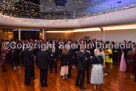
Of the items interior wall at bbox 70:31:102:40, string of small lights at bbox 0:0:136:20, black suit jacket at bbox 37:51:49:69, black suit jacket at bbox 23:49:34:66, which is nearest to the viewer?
black suit jacket at bbox 37:51:49:69

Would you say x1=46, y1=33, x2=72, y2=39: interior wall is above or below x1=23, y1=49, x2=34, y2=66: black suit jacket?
above

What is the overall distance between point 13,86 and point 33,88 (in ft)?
2.94

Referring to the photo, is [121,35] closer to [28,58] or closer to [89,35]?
[89,35]

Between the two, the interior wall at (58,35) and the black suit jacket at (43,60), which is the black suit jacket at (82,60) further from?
the interior wall at (58,35)

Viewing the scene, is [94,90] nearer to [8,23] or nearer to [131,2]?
[131,2]

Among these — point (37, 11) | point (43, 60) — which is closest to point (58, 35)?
point (37, 11)

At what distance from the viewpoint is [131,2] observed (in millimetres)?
9688

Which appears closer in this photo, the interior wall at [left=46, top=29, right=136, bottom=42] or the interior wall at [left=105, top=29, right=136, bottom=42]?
the interior wall at [left=105, top=29, right=136, bottom=42]

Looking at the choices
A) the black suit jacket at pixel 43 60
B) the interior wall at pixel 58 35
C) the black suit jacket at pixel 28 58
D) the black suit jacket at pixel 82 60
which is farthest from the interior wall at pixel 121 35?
the black suit jacket at pixel 28 58

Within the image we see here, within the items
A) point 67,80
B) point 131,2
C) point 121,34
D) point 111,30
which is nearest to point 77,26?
point 111,30

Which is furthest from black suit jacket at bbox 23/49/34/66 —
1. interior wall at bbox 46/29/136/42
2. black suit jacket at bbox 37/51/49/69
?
interior wall at bbox 46/29/136/42

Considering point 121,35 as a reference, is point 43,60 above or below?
below

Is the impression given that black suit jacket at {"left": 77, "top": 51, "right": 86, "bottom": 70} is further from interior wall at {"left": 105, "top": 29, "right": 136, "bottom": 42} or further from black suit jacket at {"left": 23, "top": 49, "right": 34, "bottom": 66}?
interior wall at {"left": 105, "top": 29, "right": 136, "bottom": 42}

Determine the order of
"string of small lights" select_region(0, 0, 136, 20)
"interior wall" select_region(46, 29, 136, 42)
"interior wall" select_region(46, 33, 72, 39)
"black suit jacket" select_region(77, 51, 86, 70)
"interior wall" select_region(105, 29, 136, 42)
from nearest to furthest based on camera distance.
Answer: "black suit jacket" select_region(77, 51, 86, 70) → "interior wall" select_region(105, 29, 136, 42) → "interior wall" select_region(46, 29, 136, 42) → "string of small lights" select_region(0, 0, 136, 20) → "interior wall" select_region(46, 33, 72, 39)
